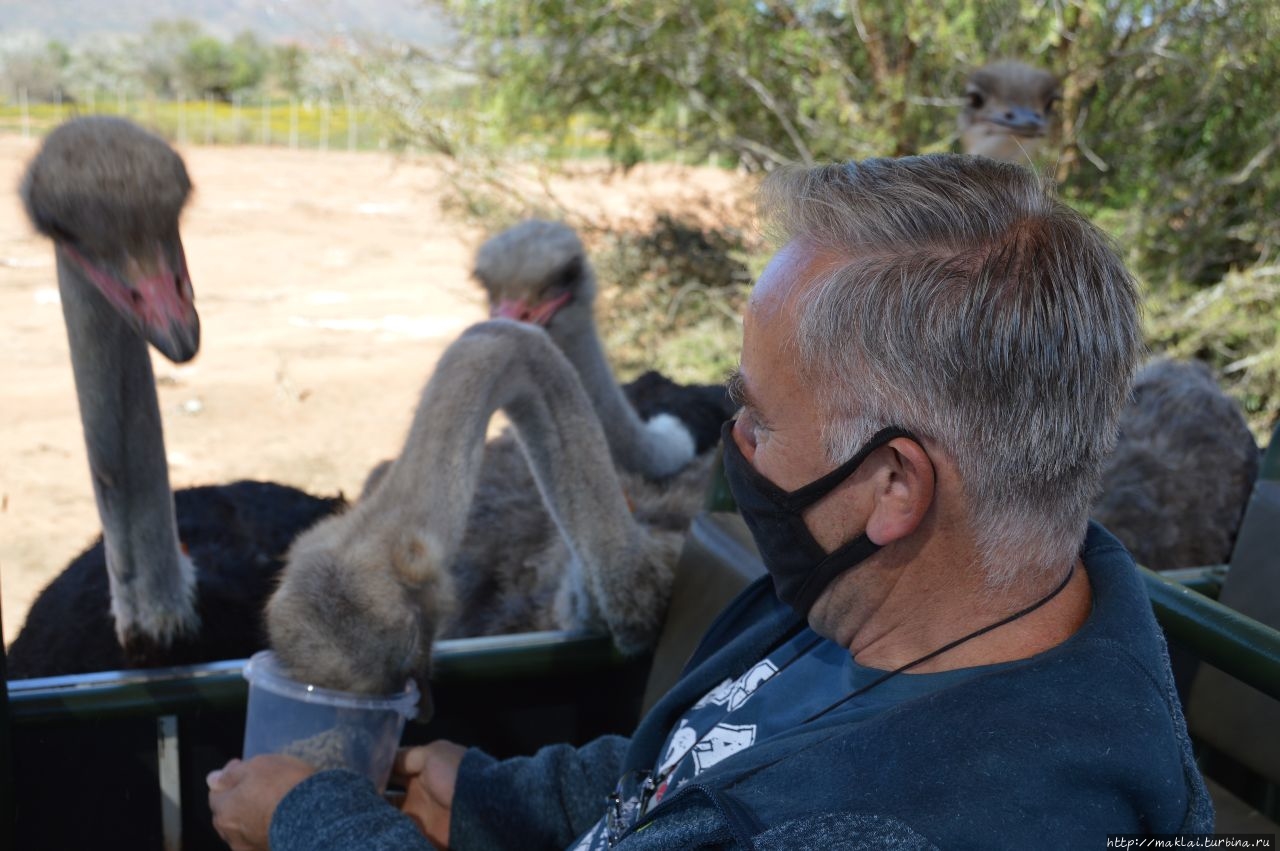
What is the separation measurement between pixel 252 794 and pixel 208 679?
30 cm

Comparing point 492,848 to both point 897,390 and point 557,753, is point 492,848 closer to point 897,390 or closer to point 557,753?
point 557,753

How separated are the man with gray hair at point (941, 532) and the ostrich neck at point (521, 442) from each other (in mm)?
809

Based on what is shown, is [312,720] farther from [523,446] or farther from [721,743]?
[523,446]

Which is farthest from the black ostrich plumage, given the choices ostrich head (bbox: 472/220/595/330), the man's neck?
the man's neck

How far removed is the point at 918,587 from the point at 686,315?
702 centimetres

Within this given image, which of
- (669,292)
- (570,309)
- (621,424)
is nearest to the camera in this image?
(621,424)

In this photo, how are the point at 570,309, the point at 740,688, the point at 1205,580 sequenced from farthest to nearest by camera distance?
the point at 570,309, the point at 1205,580, the point at 740,688

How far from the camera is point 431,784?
6.16 ft

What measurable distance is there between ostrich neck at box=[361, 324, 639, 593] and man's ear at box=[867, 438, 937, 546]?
3.04ft

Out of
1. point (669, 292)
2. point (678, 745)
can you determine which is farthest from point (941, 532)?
point (669, 292)

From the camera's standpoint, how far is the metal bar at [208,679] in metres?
1.83

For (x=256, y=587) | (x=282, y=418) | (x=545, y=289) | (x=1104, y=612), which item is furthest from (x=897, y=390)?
(x=282, y=418)

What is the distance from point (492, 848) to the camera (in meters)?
1.80

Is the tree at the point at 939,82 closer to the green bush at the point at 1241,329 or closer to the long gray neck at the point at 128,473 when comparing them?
the green bush at the point at 1241,329
